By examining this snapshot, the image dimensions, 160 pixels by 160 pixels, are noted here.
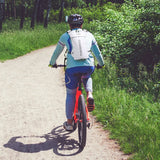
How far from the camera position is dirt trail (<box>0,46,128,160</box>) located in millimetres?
4164

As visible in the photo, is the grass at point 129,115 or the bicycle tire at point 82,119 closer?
the bicycle tire at point 82,119

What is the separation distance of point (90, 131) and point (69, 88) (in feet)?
3.70

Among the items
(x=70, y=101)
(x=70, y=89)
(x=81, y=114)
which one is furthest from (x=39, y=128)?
(x=81, y=114)

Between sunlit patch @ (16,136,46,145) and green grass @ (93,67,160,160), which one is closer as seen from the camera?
green grass @ (93,67,160,160)

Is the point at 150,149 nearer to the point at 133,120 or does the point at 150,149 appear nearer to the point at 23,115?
the point at 133,120

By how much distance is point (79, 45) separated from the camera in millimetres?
3988

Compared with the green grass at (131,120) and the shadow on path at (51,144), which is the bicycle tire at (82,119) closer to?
the shadow on path at (51,144)

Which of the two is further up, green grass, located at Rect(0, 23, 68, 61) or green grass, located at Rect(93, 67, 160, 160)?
green grass, located at Rect(93, 67, 160, 160)

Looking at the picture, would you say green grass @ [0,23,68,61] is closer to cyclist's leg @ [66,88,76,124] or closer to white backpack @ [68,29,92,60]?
cyclist's leg @ [66,88,76,124]

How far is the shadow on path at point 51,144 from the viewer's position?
4.27 m

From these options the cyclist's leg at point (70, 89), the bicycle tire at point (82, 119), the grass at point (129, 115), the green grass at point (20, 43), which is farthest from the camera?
the green grass at point (20, 43)

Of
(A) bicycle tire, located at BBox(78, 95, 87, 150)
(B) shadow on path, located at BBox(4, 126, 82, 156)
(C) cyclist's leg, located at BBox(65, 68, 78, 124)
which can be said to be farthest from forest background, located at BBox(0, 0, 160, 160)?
(C) cyclist's leg, located at BBox(65, 68, 78, 124)

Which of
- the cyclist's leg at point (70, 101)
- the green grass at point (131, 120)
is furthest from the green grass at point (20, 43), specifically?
the cyclist's leg at point (70, 101)

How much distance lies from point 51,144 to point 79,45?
1.73 m
